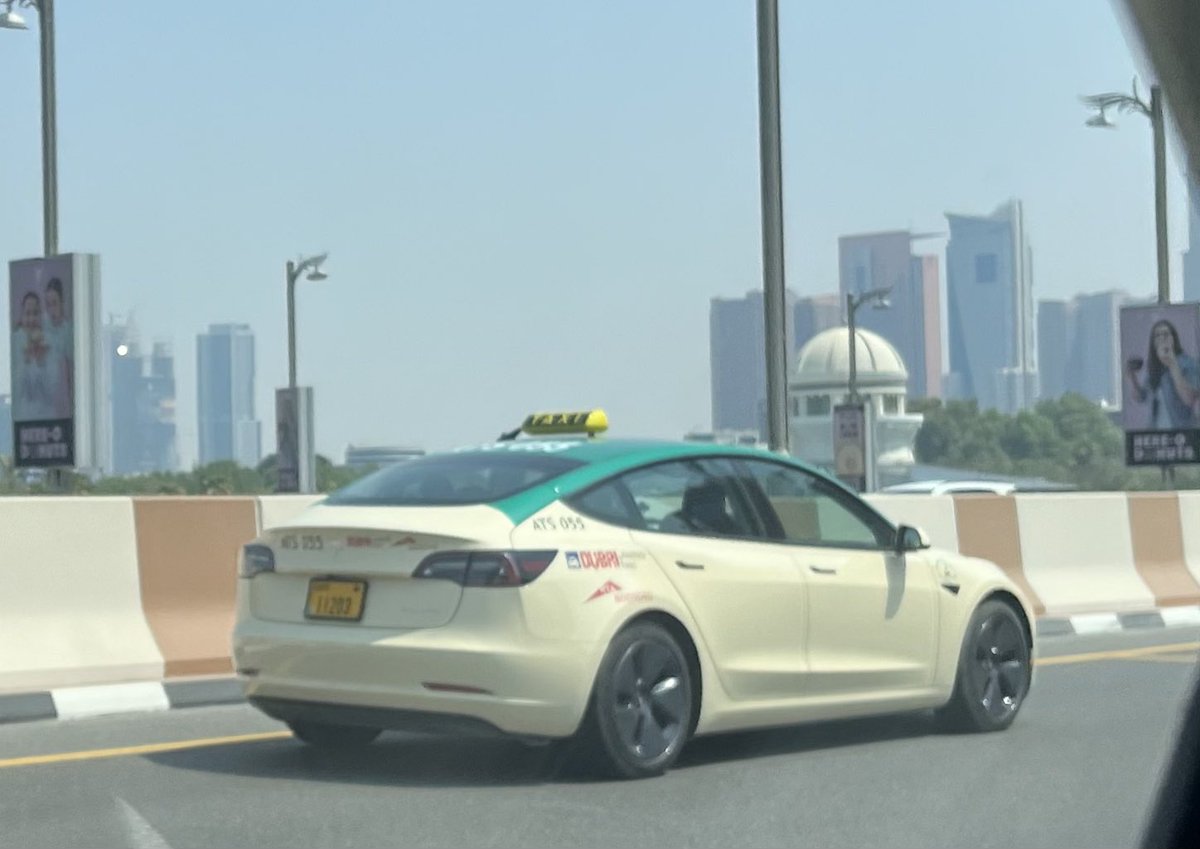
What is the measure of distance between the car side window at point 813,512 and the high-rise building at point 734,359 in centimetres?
13838

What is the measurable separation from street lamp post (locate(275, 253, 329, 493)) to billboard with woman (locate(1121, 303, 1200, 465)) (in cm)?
2348

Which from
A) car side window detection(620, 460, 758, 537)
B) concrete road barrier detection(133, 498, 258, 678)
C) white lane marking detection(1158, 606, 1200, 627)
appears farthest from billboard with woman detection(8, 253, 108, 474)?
car side window detection(620, 460, 758, 537)

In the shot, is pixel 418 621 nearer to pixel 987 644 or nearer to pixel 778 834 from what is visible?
pixel 778 834

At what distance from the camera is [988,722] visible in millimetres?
9133

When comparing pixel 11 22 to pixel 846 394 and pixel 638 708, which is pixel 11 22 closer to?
pixel 638 708

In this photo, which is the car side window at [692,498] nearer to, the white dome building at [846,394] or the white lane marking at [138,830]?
the white lane marking at [138,830]

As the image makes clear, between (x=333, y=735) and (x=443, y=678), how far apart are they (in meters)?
1.39

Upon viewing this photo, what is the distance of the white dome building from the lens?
11062 centimetres

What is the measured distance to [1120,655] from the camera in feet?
44.4

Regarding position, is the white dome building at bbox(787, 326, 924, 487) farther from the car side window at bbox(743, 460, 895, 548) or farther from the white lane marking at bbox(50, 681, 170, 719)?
the car side window at bbox(743, 460, 895, 548)

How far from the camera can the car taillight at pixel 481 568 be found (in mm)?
7191

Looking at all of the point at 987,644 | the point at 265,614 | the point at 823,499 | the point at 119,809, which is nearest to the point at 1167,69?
the point at 119,809

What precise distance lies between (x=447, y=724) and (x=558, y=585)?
63 centimetres

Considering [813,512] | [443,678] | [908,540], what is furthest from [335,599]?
[908,540]
